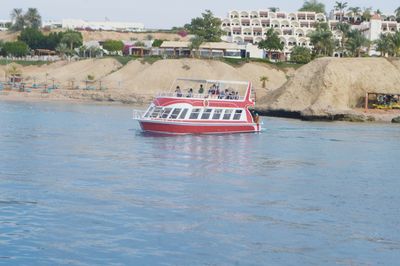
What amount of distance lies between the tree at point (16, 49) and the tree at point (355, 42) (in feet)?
201

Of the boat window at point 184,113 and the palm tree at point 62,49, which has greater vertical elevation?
the palm tree at point 62,49

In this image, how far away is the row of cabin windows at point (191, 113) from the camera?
180ft

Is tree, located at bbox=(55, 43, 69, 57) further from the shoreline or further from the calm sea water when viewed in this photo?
the calm sea water

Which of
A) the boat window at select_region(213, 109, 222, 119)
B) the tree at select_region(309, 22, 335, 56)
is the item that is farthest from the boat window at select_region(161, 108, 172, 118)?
the tree at select_region(309, 22, 335, 56)

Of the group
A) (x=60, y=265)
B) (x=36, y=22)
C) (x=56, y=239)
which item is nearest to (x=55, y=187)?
(x=56, y=239)

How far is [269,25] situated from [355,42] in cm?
7212

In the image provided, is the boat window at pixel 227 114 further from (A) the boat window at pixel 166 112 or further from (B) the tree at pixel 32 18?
(B) the tree at pixel 32 18

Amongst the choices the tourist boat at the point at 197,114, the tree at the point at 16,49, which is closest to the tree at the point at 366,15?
the tree at the point at 16,49

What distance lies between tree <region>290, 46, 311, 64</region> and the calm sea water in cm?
8911

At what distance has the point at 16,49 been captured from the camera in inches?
6024

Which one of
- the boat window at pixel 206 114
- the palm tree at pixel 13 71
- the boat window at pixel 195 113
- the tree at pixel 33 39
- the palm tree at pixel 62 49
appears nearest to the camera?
the boat window at pixel 195 113

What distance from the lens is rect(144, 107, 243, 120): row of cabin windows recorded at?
5491 centimetres

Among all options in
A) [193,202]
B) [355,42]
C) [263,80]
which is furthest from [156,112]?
[355,42]

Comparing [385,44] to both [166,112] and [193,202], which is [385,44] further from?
[193,202]
